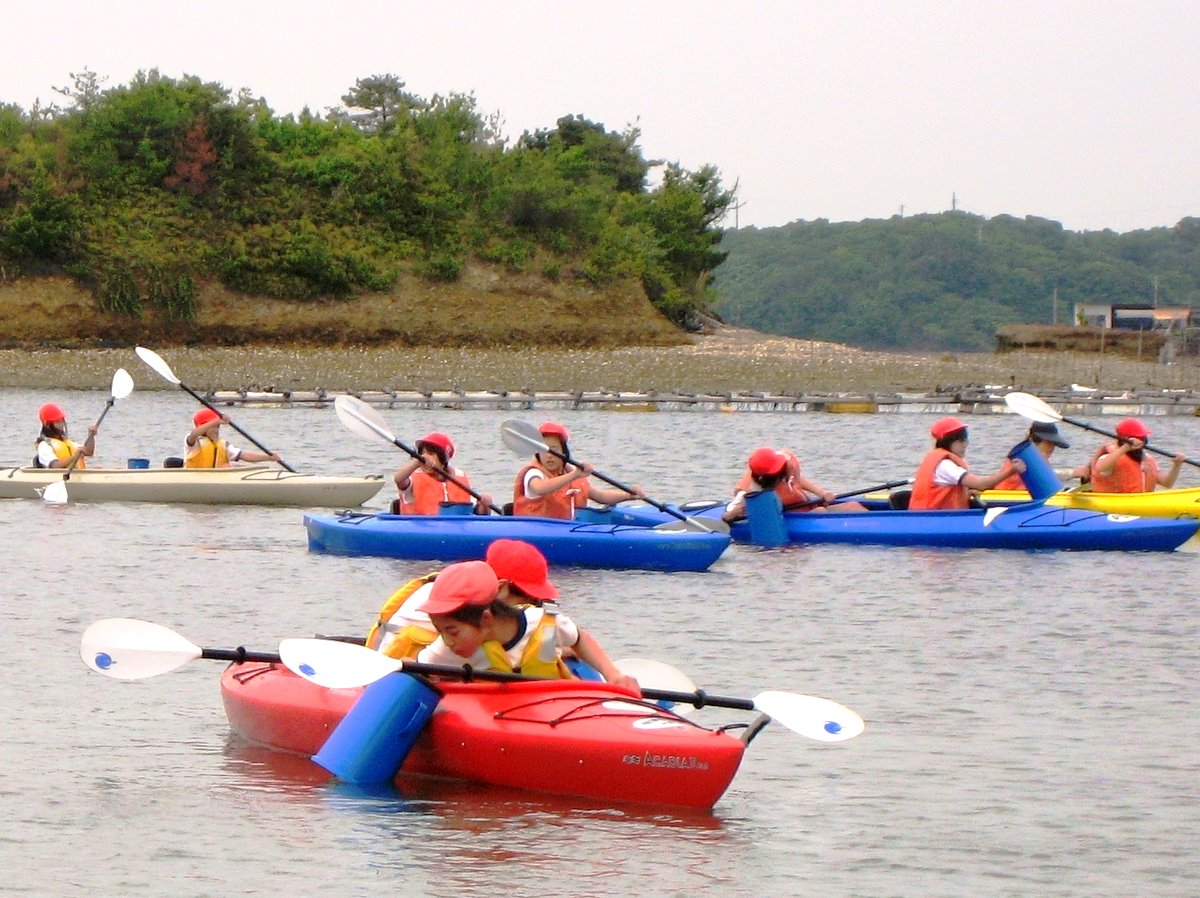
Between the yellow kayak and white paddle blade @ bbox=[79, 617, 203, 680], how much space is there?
8892 mm

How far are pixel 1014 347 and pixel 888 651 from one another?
53.4m

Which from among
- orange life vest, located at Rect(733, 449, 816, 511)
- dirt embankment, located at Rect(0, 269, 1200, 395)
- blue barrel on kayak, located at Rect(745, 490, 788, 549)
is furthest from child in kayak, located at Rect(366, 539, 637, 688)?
dirt embankment, located at Rect(0, 269, 1200, 395)

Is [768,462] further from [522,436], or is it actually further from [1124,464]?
[1124,464]

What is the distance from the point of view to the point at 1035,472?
597 inches

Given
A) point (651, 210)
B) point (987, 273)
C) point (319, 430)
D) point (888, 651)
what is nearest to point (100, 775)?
point (888, 651)

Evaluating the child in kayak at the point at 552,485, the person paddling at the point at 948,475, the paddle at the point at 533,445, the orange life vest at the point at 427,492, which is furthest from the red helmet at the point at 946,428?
the orange life vest at the point at 427,492

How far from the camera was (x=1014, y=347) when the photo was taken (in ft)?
207

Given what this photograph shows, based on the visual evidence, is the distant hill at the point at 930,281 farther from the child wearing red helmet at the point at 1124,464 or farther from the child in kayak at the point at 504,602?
the child in kayak at the point at 504,602

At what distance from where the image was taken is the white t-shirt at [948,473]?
1475 centimetres

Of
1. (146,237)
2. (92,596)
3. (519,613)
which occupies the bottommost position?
(92,596)

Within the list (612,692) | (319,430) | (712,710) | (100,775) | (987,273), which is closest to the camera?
(612,692)

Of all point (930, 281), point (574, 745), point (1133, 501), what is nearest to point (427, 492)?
point (1133, 501)

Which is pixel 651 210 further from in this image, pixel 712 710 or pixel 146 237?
pixel 712 710

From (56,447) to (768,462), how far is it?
8082 millimetres
